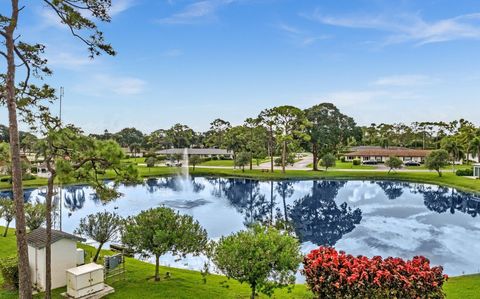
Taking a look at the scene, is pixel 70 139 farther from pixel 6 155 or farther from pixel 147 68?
pixel 147 68

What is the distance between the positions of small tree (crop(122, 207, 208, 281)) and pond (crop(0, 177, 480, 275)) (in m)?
3.36

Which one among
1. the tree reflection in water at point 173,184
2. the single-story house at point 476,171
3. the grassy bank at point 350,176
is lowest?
the tree reflection in water at point 173,184

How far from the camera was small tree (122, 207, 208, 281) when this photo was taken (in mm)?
13883

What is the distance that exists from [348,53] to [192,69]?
18924mm

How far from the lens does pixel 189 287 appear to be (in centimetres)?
1444

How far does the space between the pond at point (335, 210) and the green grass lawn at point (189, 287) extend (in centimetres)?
324

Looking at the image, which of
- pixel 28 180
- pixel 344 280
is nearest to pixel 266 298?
pixel 344 280

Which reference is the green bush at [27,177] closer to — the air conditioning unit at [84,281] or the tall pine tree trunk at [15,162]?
the air conditioning unit at [84,281]

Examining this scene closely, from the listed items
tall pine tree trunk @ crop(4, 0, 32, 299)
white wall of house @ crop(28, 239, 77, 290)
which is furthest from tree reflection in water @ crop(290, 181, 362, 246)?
tall pine tree trunk @ crop(4, 0, 32, 299)

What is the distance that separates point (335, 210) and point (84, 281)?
2641 centimetres

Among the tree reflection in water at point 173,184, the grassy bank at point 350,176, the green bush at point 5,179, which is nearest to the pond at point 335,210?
the tree reflection in water at point 173,184

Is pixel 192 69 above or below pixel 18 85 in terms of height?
above

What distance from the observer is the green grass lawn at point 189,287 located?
13312 millimetres

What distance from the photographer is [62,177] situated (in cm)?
1030
